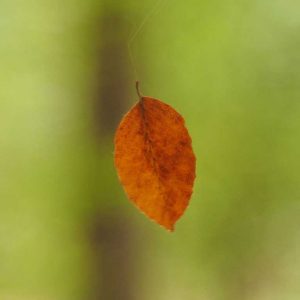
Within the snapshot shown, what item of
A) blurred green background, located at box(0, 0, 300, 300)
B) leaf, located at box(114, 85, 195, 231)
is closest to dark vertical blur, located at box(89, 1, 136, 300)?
blurred green background, located at box(0, 0, 300, 300)

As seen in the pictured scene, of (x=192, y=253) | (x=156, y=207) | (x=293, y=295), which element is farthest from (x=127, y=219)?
(x=156, y=207)

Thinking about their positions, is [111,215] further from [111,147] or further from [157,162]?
[157,162]

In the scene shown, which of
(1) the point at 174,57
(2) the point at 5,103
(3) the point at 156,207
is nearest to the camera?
(3) the point at 156,207

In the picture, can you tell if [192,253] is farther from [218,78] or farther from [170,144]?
[170,144]

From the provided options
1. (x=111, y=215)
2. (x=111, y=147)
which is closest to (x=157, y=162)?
(x=111, y=147)

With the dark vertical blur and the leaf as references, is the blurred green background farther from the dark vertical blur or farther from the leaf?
the leaf

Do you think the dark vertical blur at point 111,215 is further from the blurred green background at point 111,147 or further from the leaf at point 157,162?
the leaf at point 157,162
